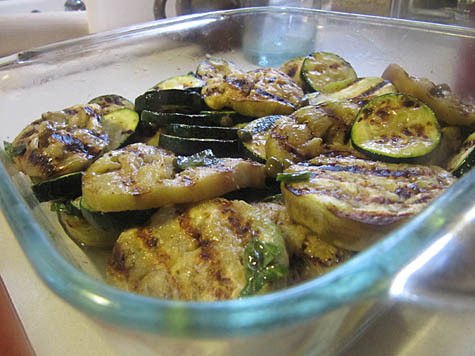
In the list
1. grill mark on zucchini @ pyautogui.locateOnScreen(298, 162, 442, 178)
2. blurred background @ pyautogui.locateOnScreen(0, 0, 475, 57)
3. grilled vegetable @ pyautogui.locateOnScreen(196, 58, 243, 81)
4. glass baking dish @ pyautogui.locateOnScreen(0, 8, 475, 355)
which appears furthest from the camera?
blurred background @ pyautogui.locateOnScreen(0, 0, 475, 57)

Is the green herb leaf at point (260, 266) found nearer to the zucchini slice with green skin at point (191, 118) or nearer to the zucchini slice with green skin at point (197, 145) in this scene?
the zucchini slice with green skin at point (197, 145)

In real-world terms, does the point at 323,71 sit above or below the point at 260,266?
above

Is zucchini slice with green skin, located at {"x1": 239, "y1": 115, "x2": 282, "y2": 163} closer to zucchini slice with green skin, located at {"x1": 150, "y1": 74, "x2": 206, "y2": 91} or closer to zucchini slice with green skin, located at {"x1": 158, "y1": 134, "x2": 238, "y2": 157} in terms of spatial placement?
zucchini slice with green skin, located at {"x1": 158, "y1": 134, "x2": 238, "y2": 157}

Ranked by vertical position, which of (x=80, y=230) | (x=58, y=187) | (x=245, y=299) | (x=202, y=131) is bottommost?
(x=80, y=230)

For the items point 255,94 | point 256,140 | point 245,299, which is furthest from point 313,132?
point 245,299

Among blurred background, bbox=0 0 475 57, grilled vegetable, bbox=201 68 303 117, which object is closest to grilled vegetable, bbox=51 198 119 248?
grilled vegetable, bbox=201 68 303 117

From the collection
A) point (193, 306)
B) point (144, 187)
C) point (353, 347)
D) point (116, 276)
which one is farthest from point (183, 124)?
point (193, 306)

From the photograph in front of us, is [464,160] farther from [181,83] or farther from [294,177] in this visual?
[181,83]

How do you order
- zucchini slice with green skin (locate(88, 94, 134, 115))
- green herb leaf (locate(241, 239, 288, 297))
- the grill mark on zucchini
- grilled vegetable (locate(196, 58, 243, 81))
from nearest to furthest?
green herb leaf (locate(241, 239, 288, 297)) → the grill mark on zucchini → zucchini slice with green skin (locate(88, 94, 134, 115)) → grilled vegetable (locate(196, 58, 243, 81))
